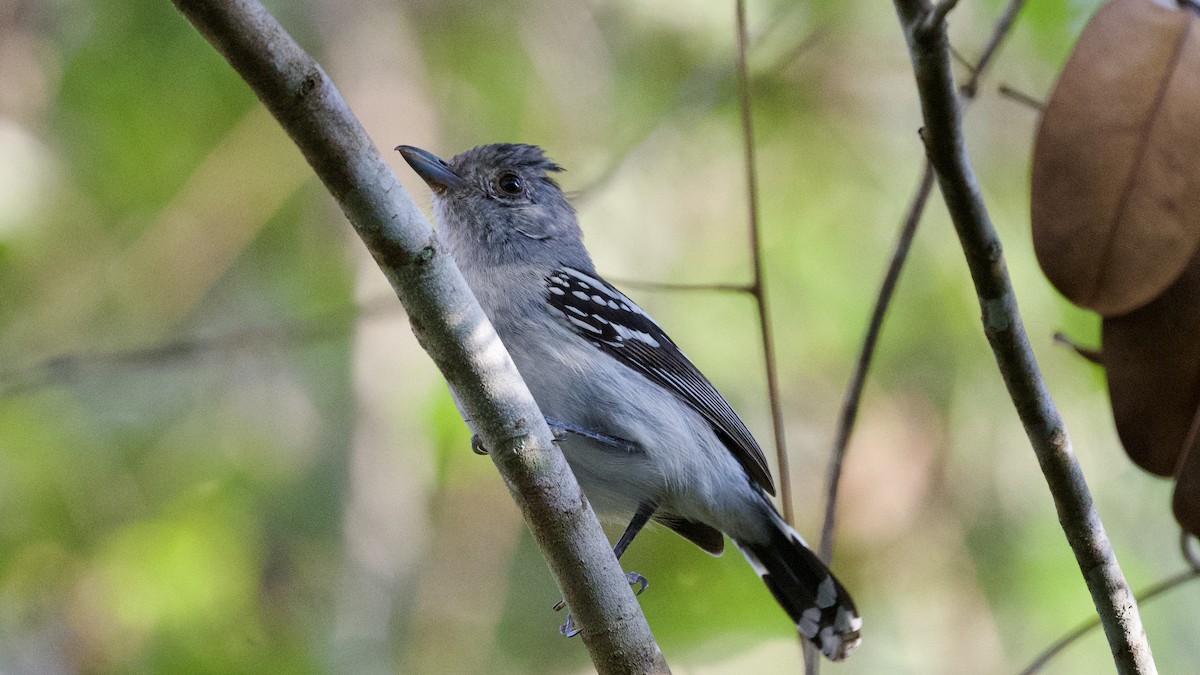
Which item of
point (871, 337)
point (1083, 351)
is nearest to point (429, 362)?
point (871, 337)

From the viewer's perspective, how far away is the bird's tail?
Answer: 13.0ft

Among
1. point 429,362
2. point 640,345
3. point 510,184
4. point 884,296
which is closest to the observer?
point 884,296

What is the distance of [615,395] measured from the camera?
358cm

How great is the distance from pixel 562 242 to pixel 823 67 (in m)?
2.02

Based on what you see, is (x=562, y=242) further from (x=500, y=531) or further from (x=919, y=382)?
(x=919, y=382)

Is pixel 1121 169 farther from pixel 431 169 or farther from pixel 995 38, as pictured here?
pixel 431 169

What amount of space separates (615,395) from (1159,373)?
1649 millimetres

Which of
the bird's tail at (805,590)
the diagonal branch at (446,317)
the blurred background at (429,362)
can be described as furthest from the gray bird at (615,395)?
the diagonal branch at (446,317)

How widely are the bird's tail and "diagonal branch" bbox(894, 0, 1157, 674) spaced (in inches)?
62.1

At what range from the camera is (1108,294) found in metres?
2.38

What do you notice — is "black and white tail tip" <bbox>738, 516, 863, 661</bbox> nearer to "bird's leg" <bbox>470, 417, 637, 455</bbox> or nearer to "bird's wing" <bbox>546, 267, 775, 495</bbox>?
"bird's wing" <bbox>546, 267, 775, 495</bbox>

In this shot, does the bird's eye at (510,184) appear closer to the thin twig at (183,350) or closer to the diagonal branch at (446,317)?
the thin twig at (183,350)

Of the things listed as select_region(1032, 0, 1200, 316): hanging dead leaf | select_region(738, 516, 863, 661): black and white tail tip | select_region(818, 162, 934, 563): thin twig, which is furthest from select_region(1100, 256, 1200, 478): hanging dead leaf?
select_region(738, 516, 863, 661): black and white tail tip

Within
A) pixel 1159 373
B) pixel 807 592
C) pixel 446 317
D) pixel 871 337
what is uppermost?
pixel 446 317
